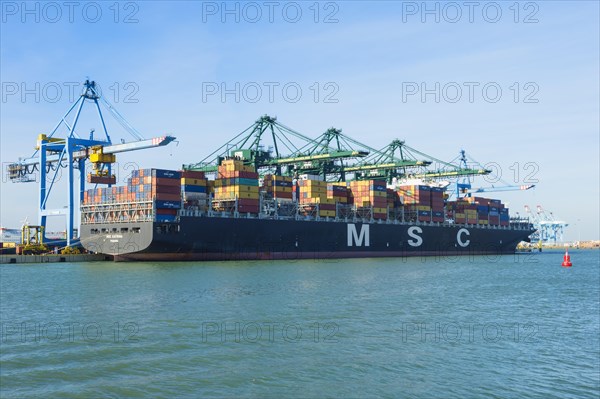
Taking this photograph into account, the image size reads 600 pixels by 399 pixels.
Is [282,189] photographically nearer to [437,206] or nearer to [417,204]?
[417,204]

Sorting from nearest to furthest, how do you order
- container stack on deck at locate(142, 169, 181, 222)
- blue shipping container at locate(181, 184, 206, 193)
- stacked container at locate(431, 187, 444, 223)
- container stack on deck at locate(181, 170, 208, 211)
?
1. container stack on deck at locate(142, 169, 181, 222)
2. container stack on deck at locate(181, 170, 208, 211)
3. blue shipping container at locate(181, 184, 206, 193)
4. stacked container at locate(431, 187, 444, 223)

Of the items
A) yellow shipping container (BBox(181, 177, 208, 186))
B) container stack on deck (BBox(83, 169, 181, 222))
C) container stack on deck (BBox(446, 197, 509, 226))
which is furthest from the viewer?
container stack on deck (BBox(446, 197, 509, 226))

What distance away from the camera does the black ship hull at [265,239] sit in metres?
53.9

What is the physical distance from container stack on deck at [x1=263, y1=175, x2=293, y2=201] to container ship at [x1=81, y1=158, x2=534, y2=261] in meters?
0.11

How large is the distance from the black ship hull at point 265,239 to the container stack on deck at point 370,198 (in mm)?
1982

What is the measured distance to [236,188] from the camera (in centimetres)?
6025

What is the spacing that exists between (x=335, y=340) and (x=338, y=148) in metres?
65.5

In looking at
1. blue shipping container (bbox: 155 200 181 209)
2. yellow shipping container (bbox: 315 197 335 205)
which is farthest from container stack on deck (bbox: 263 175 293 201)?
blue shipping container (bbox: 155 200 181 209)

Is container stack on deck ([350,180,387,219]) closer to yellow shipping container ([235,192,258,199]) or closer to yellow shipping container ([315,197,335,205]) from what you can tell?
yellow shipping container ([315,197,335,205])

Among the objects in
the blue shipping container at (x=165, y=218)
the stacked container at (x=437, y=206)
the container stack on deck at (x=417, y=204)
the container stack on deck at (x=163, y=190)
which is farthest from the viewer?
the stacked container at (x=437, y=206)

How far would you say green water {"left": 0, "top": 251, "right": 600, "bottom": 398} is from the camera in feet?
41.7

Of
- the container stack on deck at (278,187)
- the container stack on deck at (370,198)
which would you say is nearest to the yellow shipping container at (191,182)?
the container stack on deck at (278,187)

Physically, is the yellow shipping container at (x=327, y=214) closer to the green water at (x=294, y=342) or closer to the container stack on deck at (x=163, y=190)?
the container stack on deck at (x=163, y=190)

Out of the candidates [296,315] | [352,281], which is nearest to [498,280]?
[352,281]
